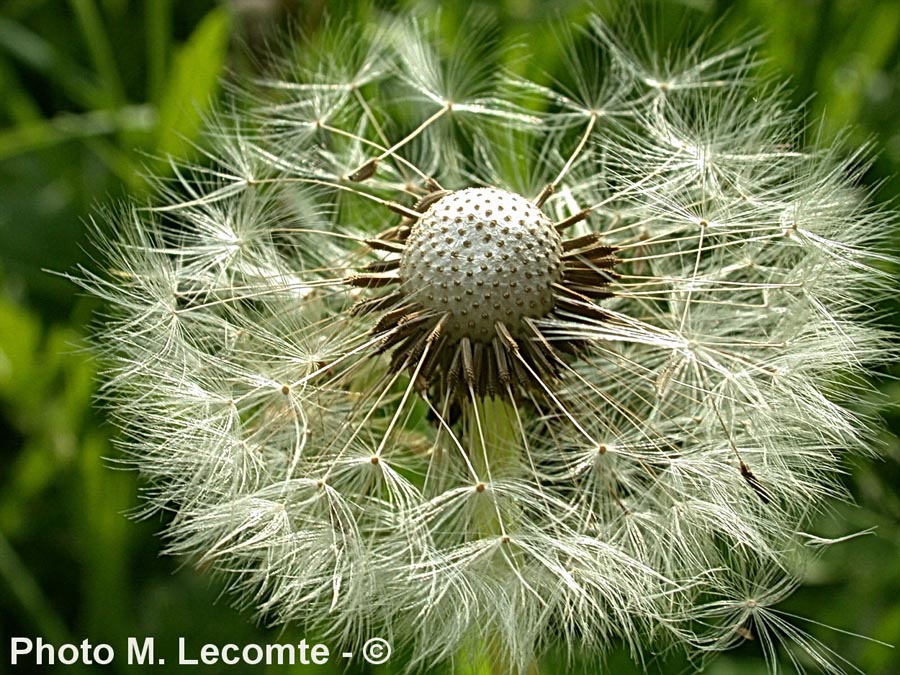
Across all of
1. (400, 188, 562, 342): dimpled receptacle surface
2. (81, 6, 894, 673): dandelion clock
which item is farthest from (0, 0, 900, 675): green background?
(400, 188, 562, 342): dimpled receptacle surface

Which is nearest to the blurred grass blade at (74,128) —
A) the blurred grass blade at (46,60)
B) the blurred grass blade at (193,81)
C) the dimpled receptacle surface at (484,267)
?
the blurred grass blade at (46,60)

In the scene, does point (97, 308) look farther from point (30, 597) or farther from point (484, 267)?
point (484, 267)

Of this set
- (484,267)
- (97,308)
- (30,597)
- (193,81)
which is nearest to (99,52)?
(193,81)

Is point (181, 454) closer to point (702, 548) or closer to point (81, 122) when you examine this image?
point (702, 548)

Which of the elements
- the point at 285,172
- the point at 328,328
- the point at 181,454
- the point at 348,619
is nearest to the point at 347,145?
the point at 285,172

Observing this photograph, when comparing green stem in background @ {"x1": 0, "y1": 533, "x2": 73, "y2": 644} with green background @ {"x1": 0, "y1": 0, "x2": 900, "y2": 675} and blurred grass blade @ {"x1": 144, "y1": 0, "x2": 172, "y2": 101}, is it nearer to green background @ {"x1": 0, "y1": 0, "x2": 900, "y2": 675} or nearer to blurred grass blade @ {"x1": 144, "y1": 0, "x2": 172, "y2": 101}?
green background @ {"x1": 0, "y1": 0, "x2": 900, "y2": 675}
